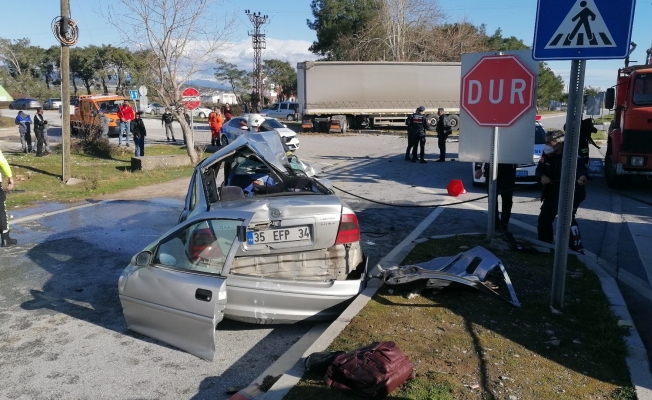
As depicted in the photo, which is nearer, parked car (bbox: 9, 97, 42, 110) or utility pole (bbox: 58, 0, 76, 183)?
utility pole (bbox: 58, 0, 76, 183)

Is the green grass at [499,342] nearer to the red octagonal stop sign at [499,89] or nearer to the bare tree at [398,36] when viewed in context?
the red octagonal stop sign at [499,89]

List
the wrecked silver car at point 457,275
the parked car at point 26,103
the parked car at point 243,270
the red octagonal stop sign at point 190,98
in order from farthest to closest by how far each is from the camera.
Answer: the parked car at point 26,103 < the red octagonal stop sign at point 190,98 < the wrecked silver car at point 457,275 < the parked car at point 243,270

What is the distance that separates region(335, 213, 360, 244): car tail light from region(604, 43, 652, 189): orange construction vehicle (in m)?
9.38

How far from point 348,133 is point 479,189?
2091cm

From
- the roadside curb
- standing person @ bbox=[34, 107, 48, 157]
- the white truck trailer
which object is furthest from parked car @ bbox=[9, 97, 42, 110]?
the roadside curb

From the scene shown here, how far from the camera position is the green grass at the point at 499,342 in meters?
3.64

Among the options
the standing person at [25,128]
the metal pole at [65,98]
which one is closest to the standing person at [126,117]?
the standing person at [25,128]

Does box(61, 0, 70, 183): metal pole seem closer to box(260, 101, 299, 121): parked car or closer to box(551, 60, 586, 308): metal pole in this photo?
box(551, 60, 586, 308): metal pole

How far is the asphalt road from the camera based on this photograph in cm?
422

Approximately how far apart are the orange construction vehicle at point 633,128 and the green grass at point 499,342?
7223 mm

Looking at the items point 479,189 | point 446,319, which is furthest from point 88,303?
point 479,189

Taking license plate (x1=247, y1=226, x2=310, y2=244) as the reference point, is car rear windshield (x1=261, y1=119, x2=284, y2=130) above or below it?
above

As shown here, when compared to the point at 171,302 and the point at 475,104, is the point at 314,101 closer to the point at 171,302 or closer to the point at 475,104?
the point at 475,104

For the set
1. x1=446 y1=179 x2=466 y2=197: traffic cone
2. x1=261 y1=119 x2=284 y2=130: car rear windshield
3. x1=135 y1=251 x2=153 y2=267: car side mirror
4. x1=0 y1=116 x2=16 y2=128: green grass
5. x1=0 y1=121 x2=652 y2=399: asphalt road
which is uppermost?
x1=261 y1=119 x2=284 y2=130: car rear windshield
